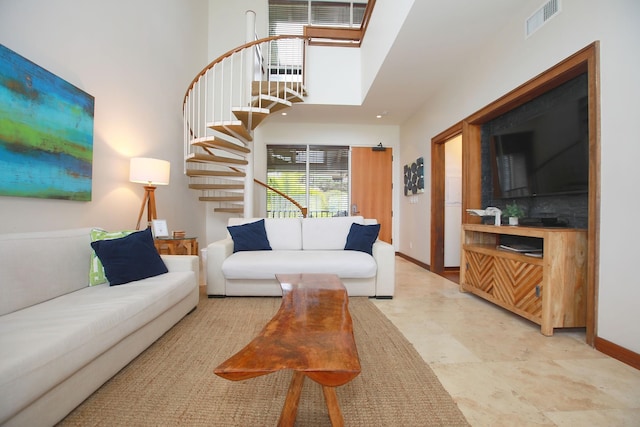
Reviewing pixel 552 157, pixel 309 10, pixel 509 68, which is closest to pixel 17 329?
pixel 552 157

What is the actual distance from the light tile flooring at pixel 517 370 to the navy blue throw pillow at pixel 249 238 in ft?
5.03

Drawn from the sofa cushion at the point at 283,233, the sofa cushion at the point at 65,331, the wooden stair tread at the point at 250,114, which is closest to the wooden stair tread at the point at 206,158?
the wooden stair tread at the point at 250,114

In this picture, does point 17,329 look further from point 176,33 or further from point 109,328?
point 176,33

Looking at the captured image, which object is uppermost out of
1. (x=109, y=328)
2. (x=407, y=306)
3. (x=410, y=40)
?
(x=410, y=40)

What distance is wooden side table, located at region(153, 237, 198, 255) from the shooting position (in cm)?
271

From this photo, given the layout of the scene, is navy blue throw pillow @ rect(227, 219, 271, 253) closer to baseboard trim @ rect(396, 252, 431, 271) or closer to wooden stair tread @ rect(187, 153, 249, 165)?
wooden stair tread @ rect(187, 153, 249, 165)

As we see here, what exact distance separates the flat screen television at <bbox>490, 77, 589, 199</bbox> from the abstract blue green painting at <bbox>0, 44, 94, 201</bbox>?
12.8 feet

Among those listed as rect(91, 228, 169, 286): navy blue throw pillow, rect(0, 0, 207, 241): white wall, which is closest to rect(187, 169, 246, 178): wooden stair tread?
rect(0, 0, 207, 241): white wall

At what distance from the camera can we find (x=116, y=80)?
2.71 m

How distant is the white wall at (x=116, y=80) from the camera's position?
1903 millimetres

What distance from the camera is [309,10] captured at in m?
6.14

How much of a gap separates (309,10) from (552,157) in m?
6.04

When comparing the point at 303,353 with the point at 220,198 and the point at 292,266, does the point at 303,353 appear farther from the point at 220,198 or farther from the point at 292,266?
→ the point at 220,198

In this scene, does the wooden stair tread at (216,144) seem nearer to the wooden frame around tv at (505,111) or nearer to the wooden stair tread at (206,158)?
the wooden stair tread at (206,158)
